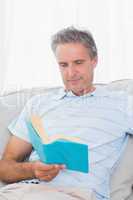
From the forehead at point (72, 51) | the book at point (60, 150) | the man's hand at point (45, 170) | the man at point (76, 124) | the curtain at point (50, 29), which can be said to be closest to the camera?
the book at point (60, 150)

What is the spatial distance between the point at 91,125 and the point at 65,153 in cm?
36

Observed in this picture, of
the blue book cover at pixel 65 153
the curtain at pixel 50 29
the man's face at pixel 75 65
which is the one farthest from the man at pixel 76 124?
the curtain at pixel 50 29

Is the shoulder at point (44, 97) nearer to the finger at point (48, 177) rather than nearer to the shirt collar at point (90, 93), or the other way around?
the shirt collar at point (90, 93)

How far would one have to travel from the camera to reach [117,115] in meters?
1.70

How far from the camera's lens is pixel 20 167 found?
1.60 meters

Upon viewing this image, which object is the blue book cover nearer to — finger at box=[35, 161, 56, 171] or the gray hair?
finger at box=[35, 161, 56, 171]

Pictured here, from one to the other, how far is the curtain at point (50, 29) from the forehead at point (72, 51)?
57cm

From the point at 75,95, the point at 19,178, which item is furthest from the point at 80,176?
the point at 75,95

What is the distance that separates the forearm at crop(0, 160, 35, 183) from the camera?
1.58 metres

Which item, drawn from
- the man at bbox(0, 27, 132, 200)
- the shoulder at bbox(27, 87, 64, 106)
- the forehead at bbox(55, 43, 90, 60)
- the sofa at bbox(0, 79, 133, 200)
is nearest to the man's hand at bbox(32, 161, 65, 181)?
the man at bbox(0, 27, 132, 200)

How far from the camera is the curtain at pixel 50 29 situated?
232cm

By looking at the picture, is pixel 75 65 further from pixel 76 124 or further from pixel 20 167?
pixel 20 167

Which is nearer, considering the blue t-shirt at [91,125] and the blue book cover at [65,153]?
the blue book cover at [65,153]

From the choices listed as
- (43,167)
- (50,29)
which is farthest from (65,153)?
(50,29)
